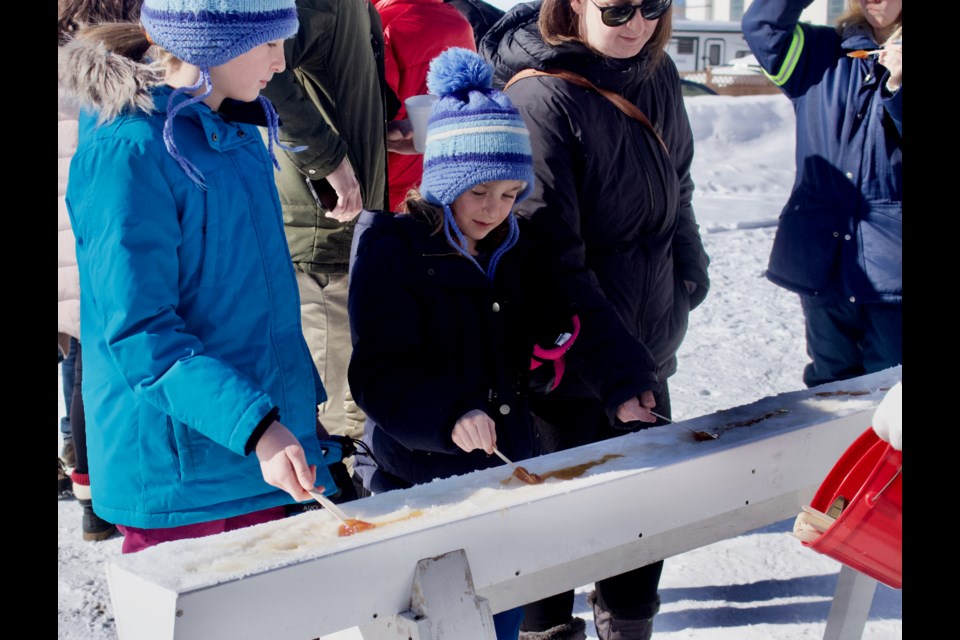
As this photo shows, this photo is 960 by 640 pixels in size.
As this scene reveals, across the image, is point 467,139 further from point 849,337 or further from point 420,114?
point 849,337

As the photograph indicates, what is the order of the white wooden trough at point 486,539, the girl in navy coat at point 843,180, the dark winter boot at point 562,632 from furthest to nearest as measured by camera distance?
the girl in navy coat at point 843,180, the dark winter boot at point 562,632, the white wooden trough at point 486,539

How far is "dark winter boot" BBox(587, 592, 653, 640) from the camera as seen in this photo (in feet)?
8.41

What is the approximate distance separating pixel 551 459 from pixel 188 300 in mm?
679

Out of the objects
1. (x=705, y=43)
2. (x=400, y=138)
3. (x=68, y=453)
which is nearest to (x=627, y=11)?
(x=400, y=138)

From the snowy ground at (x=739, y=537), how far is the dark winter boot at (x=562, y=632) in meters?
0.27

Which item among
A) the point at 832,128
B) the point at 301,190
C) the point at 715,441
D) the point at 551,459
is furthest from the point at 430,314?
the point at 832,128

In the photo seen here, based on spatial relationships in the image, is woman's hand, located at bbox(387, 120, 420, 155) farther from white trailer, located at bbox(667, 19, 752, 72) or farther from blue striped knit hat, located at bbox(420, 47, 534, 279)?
white trailer, located at bbox(667, 19, 752, 72)

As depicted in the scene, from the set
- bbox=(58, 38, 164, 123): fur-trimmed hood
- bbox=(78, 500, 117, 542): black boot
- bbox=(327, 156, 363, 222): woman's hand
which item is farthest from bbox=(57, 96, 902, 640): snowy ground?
bbox=(58, 38, 164, 123): fur-trimmed hood

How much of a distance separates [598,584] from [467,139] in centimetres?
115

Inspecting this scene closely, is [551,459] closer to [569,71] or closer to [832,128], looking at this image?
Answer: [569,71]

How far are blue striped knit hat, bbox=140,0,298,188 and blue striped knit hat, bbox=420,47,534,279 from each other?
0.45 metres

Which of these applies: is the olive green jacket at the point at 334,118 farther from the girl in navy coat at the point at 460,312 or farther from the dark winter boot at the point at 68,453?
the dark winter boot at the point at 68,453

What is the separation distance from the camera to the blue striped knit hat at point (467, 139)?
2.12 meters

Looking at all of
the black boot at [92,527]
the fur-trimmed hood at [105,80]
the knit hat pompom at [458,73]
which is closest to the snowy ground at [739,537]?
the black boot at [92,527]
